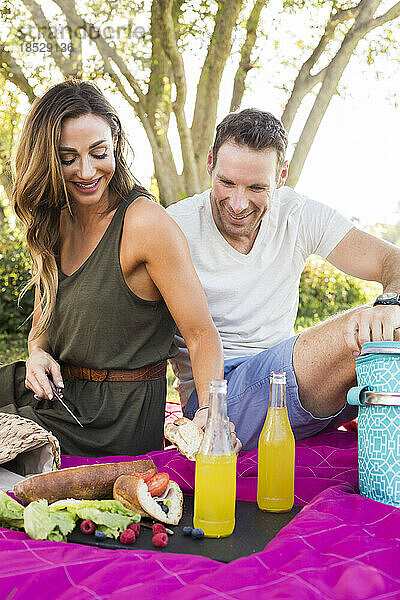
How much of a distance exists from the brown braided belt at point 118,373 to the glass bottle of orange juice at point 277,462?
885 millimetres

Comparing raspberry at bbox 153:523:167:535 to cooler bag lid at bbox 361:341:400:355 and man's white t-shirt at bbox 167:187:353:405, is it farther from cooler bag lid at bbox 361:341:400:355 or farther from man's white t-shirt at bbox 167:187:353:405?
man's white t-shirt at bbox 167:187:353:405

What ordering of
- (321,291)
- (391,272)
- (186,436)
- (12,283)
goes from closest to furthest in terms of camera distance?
1. (186,436)
2. (391,272)
3. (12,283)
4. (321,291)

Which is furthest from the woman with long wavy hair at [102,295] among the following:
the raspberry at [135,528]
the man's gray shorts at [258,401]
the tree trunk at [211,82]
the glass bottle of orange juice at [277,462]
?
the tree trunk at [211,82]

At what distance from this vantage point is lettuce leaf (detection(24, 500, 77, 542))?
5.45 ft

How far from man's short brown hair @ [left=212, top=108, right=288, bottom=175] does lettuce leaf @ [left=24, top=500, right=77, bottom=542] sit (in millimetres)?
1808

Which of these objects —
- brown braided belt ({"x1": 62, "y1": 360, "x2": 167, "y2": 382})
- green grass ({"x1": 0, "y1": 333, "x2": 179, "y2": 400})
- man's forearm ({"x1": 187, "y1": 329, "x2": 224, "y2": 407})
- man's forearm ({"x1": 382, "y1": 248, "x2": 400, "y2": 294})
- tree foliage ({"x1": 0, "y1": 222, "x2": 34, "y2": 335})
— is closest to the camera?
man's forearm ({"x1": 187, "y1": 329, "x2": 224, "y2": 407})

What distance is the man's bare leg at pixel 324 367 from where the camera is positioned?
7.73 feet

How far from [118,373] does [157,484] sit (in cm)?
87

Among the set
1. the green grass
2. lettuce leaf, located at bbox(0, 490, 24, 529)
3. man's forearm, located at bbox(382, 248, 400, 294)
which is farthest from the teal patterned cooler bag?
the green grass

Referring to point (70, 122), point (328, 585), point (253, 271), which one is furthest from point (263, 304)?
point (328, 585)

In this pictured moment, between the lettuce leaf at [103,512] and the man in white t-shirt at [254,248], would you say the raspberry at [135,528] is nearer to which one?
the lettuce leaf at [103,512]

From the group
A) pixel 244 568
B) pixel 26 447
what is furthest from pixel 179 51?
pixel 244 568

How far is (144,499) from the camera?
5.77 feet

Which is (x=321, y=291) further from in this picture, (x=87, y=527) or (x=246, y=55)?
(x=87, y=527)
